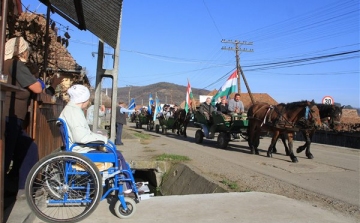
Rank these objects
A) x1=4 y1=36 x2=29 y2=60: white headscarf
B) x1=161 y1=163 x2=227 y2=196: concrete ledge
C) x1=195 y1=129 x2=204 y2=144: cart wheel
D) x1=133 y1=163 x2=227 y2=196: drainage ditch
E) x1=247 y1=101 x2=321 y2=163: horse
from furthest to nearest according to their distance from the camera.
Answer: x1=195 y1=129 x2=204 y2=144: cart wheel → x1=247 y1=101 x2=321 y2=163: horse → x1=133 y1=163 x2=227 y2=196: drainage ditch → x1=161 y1=163 x2=227 y2=196: concrete ledge → x1=4 y1=36 x2=29 y2=60: white headscarf

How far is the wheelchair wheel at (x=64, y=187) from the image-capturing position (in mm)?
4398

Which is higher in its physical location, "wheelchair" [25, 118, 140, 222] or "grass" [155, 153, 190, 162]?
"wheelchair" [25, 118, 140, 222]

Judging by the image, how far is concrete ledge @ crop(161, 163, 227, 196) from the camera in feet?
27.0

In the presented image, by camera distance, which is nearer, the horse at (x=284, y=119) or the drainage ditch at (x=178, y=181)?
the drainage ditch at (x=178, y=181)

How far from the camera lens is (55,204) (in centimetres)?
460

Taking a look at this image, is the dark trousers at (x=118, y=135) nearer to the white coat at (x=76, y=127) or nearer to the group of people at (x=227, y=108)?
the group of people at (x=227, y=108)

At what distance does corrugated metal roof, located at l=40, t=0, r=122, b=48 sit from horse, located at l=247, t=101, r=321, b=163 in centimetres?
626

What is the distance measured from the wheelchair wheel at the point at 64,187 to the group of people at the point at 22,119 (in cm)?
35

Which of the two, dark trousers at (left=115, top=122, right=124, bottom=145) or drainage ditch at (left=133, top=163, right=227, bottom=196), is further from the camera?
dark trousers at (left=115, top=122, right=124, bottom=145)

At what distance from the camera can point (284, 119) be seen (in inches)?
506

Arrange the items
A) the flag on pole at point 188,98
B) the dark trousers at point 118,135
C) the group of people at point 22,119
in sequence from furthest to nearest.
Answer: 1. the flag on pole at point 188,98
2. the dark trousers at point 118,135
3. the group of people at point 22,119

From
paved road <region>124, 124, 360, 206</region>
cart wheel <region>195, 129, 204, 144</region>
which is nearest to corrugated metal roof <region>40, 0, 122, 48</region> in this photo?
paved road <region>124, 124, 360, 206</region>

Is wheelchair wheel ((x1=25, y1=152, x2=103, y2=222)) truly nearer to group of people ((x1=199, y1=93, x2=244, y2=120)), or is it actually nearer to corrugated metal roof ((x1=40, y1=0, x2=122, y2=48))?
corrugated metal roof ((x1=40, y1=0, x2=122, y2=48))

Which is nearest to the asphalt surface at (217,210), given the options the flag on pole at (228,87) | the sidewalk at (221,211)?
the sidewalk at (221,211)
